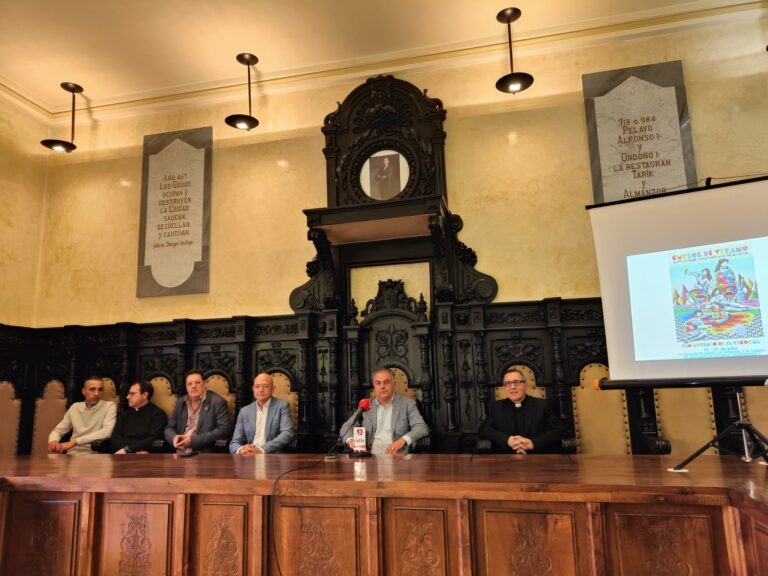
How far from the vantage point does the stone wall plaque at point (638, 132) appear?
4312mm

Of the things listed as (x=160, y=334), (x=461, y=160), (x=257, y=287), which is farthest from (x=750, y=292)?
(x=160, y=334)

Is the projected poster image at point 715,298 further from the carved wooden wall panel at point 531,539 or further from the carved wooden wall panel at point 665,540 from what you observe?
the carved wooden wall panel at point 531,539

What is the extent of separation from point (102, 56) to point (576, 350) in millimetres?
5082

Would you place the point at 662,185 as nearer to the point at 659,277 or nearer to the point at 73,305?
the point at 659,277

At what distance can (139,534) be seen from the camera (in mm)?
2432

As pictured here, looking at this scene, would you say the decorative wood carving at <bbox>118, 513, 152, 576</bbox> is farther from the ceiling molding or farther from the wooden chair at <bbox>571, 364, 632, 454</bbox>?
the ceiling molding

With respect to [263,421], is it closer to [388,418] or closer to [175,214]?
[388,418]

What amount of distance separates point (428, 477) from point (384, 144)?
11.2 feet

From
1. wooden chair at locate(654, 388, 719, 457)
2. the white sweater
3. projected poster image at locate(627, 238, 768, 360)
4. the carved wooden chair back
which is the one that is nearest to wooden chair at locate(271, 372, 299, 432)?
→ the carved wooden chair back

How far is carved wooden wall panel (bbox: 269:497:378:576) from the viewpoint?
2.21m

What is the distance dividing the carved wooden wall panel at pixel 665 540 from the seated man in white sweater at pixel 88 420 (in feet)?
13.9

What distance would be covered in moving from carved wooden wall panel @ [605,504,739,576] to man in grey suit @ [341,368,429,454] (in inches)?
75.2

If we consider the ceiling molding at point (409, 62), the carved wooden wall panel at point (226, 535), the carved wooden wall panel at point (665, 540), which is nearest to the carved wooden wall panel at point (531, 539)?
the carved wooden wall panel at point (665, 540)

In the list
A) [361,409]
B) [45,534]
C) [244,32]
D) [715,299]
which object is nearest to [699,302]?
[715,299]
